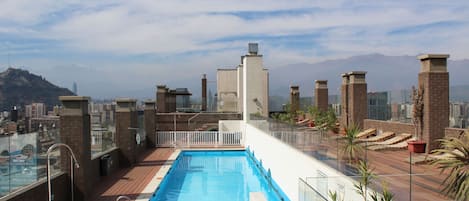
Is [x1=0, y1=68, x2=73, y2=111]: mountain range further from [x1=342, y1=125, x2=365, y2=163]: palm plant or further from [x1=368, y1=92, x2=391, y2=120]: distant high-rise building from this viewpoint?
[x1=342, y1=125, x2=365, y2=163]: palm plant

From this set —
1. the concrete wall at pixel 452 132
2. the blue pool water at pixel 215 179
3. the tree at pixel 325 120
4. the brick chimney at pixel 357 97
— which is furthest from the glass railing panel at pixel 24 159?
the brick chimney at pixel 357 97

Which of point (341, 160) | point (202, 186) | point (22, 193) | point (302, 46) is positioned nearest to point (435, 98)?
point (341, 160)

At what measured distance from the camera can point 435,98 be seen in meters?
11.6

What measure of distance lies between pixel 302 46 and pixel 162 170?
26.6 m

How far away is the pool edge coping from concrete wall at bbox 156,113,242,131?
8.11m

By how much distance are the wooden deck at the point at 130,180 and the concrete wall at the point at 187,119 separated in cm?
838

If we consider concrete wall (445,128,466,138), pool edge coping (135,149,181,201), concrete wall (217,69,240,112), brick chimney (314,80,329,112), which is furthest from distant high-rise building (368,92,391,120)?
concrete wall (217,69,240,112)

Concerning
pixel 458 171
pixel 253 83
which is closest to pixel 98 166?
pixel 458 171

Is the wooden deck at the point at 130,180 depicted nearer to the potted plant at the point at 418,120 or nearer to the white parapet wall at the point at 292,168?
the white parapet wall at the point at 292,168

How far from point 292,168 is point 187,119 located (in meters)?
18.1

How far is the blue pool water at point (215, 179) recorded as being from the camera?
47.8ft

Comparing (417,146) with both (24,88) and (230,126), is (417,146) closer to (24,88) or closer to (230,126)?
(230,126)

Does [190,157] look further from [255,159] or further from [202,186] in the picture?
[202,186]

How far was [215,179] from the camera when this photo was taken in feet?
58.6
